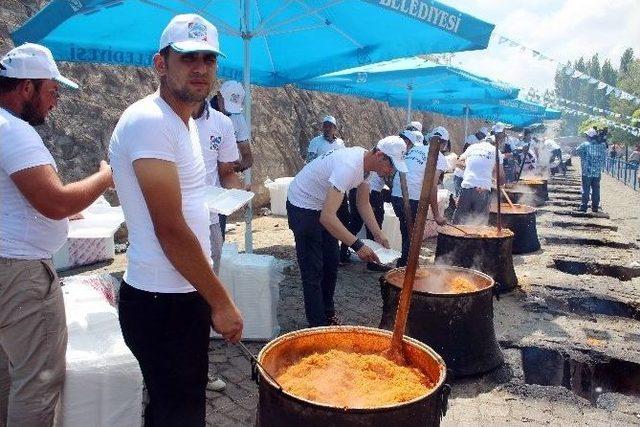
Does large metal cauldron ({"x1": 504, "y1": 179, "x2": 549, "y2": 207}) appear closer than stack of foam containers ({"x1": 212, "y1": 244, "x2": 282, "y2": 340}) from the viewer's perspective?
No

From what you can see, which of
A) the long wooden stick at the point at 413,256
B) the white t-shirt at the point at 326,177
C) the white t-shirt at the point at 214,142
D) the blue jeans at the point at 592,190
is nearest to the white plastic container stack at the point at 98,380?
the white t-shirt at the point at 214,142

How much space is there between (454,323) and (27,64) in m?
3.45

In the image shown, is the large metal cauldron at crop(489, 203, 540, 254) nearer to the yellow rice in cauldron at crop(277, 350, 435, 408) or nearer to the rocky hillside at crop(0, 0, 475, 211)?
the rocky hillside at crop(0, 0, 475, 211)

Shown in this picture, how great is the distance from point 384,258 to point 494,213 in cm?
513

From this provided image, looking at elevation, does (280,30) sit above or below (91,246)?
above

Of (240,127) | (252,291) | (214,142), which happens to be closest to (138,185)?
(214,142)

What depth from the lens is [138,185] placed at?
71.7 inches

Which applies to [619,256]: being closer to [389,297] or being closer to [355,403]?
[389,297]

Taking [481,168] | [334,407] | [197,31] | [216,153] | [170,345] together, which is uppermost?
[197,31]

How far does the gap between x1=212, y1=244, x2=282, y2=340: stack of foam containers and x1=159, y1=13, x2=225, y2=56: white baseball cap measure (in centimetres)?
298

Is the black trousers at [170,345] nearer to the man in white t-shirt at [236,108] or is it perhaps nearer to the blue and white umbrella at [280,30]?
the man in white t-shirt at [236,108]

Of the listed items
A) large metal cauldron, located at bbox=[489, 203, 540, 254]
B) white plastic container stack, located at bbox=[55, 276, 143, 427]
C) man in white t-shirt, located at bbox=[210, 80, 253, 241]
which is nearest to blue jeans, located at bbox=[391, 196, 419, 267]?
large metal cauldron, located at bbox=[489, 203, 540, 254]

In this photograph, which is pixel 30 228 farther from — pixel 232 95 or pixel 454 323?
pixel 232 95

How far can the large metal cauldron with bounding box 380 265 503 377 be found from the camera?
4.02 meters
